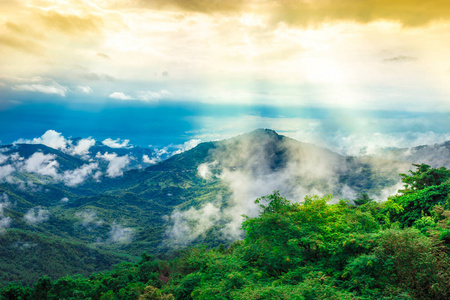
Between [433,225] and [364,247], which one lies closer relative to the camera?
[364,247]

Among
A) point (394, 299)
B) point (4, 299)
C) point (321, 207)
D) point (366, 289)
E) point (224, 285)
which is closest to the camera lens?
point (394, 299)

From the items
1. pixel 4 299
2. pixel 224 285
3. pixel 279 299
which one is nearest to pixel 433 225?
pixel 279 299

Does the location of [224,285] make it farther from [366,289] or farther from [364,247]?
[364,247]

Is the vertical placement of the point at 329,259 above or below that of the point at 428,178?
below

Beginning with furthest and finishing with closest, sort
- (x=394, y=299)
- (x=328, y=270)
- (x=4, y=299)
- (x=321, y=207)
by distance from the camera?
(x=4, y=299)
(x=321, y=207)
(x=328, y=270)
(x=394, y=299)

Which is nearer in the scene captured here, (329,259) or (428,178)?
(329,259)

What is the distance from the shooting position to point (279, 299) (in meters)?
18.3

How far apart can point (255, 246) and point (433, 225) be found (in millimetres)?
18924

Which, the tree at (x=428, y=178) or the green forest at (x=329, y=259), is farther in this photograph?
the tree at (x=428, y=178)

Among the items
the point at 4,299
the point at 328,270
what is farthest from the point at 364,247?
the point at 4,299

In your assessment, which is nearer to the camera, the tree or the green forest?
the green forest

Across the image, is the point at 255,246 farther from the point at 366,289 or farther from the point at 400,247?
the point at 400,247

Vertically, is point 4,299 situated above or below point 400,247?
below

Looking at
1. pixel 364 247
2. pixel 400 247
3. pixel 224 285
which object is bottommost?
pixel 224 285
